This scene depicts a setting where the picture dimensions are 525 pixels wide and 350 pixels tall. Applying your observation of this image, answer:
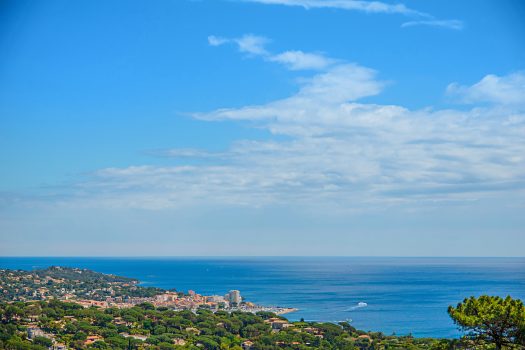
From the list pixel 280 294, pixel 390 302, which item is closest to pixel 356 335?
pixel 390 302

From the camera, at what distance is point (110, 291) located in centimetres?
4534

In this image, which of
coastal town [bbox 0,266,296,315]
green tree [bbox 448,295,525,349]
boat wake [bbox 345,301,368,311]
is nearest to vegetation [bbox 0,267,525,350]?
green tree [bbox 448,295,525,349]

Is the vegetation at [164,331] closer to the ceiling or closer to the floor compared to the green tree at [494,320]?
closer to the floor

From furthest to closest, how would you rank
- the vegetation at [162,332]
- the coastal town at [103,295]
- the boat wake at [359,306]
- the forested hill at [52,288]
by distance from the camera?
1. the boat wake at [359,306]
2. the forested hill at [52,288]
3. the coastal town at [103,295]
4. the vegetation at [162,332]

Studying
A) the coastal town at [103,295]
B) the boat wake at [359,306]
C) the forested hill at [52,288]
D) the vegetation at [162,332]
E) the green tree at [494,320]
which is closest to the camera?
the green tree at [494,320]

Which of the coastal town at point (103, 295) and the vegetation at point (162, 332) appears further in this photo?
the coastal town at point (103, 295)

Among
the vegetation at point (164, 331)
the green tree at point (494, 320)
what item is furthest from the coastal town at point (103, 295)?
the green tree at point (494, 320)

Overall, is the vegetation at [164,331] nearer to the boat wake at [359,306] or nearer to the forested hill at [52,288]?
the forested hill at [52,288]

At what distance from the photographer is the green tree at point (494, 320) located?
7973mm

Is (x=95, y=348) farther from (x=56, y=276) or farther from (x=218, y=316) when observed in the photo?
(x=56, y=276)

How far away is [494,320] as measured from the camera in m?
8.06

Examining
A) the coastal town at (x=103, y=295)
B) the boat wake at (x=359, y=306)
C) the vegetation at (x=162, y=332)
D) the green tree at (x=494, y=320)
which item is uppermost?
the green tree at (x=494, y=320)

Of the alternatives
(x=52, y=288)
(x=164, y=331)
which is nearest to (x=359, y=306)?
(x=52, y=288)

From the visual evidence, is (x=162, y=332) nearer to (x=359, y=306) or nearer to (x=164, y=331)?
(x=164, y=331)
